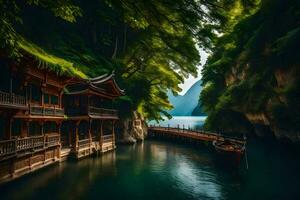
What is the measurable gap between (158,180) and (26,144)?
10774 mm

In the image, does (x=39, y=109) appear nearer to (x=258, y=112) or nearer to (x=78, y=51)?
(x=78, y=51)

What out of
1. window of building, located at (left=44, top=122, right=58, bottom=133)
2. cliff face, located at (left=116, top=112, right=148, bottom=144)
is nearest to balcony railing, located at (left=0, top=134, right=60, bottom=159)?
window of building, located at (left=44, top=122, right=58, bottom=133)

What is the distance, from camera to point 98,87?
32.1m

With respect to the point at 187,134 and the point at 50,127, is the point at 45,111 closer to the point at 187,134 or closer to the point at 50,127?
the point at 50,127

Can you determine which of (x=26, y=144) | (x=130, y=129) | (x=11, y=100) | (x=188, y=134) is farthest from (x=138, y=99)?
(x=11, y=100)

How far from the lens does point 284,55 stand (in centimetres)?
2934

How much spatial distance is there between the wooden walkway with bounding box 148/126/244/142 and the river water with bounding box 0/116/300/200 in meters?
9.35

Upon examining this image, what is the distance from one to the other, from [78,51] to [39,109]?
1437 centimetres

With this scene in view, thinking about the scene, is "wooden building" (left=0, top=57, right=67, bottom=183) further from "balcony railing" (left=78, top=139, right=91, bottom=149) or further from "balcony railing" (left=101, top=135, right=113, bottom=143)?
"balcony railing" (left=101, top=135, right=113, bottom=143)

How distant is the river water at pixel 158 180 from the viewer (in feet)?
55.1

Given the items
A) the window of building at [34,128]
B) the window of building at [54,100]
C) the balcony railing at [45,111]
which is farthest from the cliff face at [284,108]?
the window of building at [34,128]

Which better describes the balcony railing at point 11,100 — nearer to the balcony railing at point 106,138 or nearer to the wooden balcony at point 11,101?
the wooden balcony at point 11,101

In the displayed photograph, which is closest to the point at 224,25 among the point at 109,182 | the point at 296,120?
the point at 296,120

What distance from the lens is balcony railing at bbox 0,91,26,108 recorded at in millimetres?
15898
